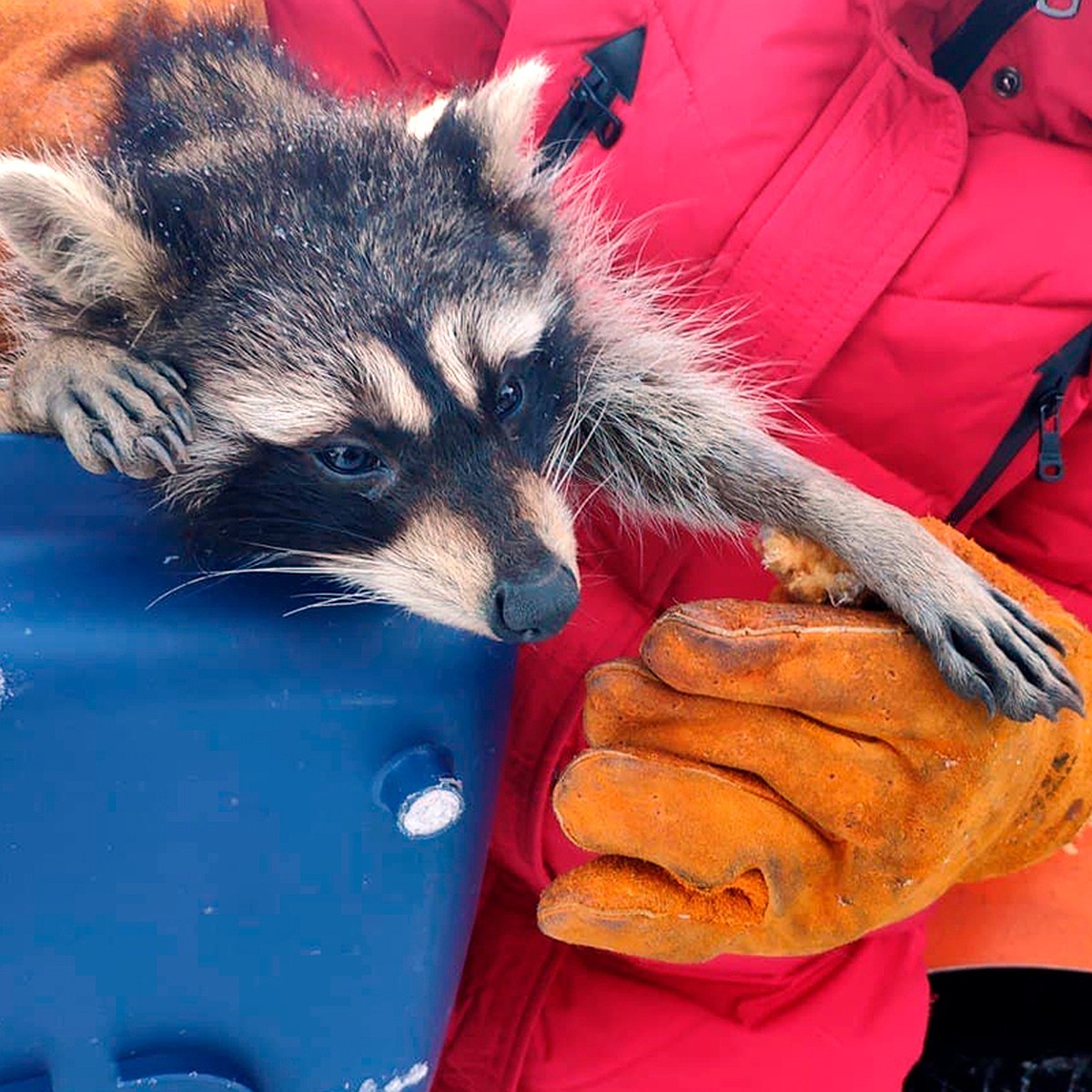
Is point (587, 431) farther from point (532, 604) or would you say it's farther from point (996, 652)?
point (996, 652)

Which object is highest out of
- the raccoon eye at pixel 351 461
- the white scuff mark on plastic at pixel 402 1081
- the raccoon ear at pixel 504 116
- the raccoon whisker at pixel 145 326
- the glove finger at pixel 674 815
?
the raccoon ear at pixel 504 116

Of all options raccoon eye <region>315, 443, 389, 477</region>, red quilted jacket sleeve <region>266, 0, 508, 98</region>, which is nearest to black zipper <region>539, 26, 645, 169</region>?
red quilted jacket sleeve <region>266, 0, 508, 98</region>

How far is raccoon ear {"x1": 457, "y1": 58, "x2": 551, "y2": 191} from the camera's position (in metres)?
1.48

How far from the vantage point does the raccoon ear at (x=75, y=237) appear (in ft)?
3.93

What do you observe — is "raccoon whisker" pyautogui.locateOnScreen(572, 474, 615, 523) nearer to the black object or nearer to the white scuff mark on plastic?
the white scuff mark on plastic

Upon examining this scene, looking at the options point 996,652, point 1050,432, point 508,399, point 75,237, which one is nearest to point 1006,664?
point 996,652

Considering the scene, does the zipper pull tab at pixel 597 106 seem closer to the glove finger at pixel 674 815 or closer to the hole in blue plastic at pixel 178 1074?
the glove finger at pixel 674 815

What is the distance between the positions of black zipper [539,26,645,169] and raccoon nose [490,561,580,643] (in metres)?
0.84

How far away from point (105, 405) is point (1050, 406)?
137 centimetres

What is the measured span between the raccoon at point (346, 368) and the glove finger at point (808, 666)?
0.05m

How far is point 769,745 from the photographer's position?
1260 mm

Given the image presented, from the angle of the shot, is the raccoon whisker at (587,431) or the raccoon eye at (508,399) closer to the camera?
the raccoon eye at (508,399)

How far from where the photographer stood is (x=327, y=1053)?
1360 mm

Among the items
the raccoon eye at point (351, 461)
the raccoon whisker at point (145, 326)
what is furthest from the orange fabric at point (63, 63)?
the raccoon eye at point (351, 461)
